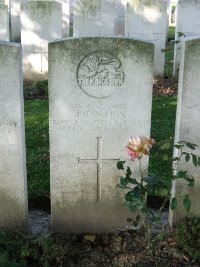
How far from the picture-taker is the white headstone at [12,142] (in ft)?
12.4

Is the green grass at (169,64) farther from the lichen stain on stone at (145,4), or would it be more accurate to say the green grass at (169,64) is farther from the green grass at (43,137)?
the green grass at (43,137)

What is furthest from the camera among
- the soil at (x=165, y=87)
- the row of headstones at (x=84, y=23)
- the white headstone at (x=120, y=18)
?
the white headstone at (x=120, y=18)

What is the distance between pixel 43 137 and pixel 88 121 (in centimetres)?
267

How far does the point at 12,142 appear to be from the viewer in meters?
3.97

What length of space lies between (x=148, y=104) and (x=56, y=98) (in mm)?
819

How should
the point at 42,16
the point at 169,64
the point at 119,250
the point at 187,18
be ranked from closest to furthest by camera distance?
the point at 119,250
the point at 42,16
the point at 187,18
the point at 169,64

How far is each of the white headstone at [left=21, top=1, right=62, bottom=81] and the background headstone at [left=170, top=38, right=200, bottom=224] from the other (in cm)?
654

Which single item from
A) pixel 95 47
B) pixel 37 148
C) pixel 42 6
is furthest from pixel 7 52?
pixel 42 6

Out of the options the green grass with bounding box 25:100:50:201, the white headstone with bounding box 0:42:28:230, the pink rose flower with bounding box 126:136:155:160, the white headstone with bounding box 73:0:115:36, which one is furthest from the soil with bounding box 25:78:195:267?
the white headstone with bounding box 73:0:115:36

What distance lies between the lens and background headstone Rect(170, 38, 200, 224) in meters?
3.82

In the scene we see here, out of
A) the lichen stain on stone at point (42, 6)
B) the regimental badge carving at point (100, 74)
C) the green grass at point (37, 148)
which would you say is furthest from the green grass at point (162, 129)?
the lichen stain on stone at point (42, 6)

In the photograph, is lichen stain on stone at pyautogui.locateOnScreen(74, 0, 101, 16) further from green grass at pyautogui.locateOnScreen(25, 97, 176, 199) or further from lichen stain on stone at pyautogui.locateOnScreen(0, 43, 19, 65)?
lichen stain on stone at pyautogui.locateOnScreen(0, 43, 19, 65)

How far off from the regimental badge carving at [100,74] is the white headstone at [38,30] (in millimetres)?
6367

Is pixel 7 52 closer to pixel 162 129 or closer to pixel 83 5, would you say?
pixel 162 129
